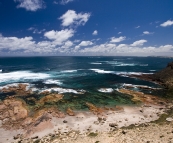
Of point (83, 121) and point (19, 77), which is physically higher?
point (19, 77)

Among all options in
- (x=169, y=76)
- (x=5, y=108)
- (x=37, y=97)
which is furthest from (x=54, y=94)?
(x=169, y=76)

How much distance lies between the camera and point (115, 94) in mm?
48000

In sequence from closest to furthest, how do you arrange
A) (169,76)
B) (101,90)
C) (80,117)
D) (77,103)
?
(80,117), (77,103), (101,90), (169,76)

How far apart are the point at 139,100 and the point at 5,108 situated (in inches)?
1428

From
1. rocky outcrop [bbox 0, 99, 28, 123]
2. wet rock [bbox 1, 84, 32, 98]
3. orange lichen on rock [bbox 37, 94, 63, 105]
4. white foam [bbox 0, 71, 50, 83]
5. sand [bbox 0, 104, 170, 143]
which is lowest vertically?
sand [bbox 0, 104, 170, 143]

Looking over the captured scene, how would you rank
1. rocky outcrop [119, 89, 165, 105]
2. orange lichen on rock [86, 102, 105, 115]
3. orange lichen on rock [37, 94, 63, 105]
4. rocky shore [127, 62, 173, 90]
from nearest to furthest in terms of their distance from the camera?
orange lichen on rock [86, 102, 105, 115], orange lichen on rock [37, 94, 63, 105], rocky outcrop [119, 89, 165, 105], rocky shore [127, 62, 173, 90]

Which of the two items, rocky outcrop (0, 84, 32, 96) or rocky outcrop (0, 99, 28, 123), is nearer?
rocky outcrop (0, 99, 28, 123)

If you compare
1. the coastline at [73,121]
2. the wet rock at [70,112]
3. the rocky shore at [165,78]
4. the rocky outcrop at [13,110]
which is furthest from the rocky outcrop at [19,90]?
the rocky shore at [165,78]

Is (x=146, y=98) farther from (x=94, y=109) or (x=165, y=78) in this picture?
(x=165, y=78)

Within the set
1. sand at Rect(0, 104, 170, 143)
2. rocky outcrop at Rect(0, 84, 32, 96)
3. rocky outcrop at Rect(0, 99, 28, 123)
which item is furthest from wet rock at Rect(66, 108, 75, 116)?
rocky outcrop at Rect(0, 84, 32, 96)

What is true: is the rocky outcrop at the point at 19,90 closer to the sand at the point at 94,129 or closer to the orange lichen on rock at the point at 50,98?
the orange lichen on rock at the point at 50,98


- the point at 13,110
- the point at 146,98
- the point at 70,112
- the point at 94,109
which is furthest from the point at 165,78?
the point at 13,110

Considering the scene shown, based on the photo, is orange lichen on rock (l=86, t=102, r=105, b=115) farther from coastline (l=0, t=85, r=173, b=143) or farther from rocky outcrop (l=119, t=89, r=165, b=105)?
rocky outcrop (l=119, t=89, r=165, b=105)

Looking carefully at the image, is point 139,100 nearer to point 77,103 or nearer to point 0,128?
point 77,103
